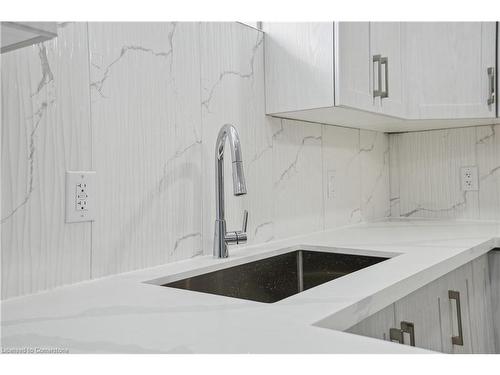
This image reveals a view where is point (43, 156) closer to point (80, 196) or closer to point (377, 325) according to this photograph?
point (80, 196)

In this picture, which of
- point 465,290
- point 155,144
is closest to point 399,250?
point 465,290

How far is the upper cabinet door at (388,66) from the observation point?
1.69 metres

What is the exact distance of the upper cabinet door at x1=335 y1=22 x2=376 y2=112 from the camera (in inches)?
58.4

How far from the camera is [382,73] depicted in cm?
176

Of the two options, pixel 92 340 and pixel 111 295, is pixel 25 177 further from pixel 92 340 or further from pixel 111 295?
pixel 92 340

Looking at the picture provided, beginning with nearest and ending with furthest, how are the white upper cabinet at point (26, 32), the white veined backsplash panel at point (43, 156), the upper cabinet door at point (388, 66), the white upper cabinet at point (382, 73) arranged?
the white upper cabinet at point (26, 32)
the white veined backsplash panel at point (43, 156)
the white upper cabinet at point (382, 73)
the upper cabinet door at point (388, 66)

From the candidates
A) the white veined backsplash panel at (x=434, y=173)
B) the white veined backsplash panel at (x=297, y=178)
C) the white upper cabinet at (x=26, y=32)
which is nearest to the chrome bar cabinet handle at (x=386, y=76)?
the white veined backsplash panel at (x=297, y=178)

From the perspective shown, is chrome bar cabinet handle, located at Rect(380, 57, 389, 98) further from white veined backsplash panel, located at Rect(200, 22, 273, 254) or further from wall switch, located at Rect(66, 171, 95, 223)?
wall switch, located at Rect(66, 171, 95, 223)

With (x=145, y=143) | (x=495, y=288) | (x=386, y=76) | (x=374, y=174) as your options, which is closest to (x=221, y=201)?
(x=145, y=143)

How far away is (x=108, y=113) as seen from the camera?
1.14 m

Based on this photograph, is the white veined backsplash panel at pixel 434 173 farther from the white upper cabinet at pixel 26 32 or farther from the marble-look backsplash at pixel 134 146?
the white upper cabinet at pixel 26 32

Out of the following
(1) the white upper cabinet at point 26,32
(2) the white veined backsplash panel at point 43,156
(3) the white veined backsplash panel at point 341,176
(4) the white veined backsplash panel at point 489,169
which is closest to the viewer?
(1) the white upper cabinet at point 26,32

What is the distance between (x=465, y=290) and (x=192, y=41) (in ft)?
3.66

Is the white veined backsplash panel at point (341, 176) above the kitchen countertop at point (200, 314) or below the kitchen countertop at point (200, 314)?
above
